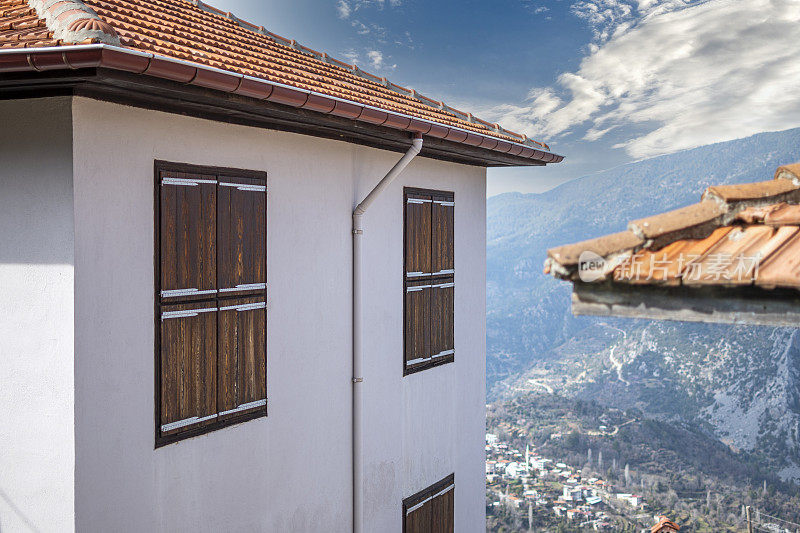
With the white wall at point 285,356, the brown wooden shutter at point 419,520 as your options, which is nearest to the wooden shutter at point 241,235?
the white wall at point 285,356

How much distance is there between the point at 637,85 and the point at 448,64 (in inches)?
1027

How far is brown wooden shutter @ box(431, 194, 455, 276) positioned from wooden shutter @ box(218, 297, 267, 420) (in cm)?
273

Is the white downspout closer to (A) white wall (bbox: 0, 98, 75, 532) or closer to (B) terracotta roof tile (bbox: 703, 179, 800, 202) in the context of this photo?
(A) white wall (bbox: 0, 98, 75, 532)

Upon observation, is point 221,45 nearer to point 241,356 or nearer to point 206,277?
point 206,277

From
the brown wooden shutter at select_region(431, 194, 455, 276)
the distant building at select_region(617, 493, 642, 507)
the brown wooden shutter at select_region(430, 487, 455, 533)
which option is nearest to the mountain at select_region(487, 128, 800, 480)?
the distant building at select_region(617, 493, 642, 507)

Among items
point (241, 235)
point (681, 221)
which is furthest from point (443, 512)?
point (681, 221)

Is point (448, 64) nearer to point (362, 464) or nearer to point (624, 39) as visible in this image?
point (624, 39)

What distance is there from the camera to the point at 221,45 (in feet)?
16.3

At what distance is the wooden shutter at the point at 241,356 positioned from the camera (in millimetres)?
4727

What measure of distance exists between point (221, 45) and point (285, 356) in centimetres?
Answer: 238

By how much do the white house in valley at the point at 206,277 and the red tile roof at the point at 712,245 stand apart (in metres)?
2.29

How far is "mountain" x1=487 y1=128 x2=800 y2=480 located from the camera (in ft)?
201

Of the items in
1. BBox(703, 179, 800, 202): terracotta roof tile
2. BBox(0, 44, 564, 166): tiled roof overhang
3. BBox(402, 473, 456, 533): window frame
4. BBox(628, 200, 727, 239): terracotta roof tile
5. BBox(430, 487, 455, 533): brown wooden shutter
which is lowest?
BBox(430, 487, 455, 533): brown wooden shutter

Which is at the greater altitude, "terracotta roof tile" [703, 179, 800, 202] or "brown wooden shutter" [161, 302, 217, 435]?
"terracotta roof tile" [703, 179, 800, 202]
